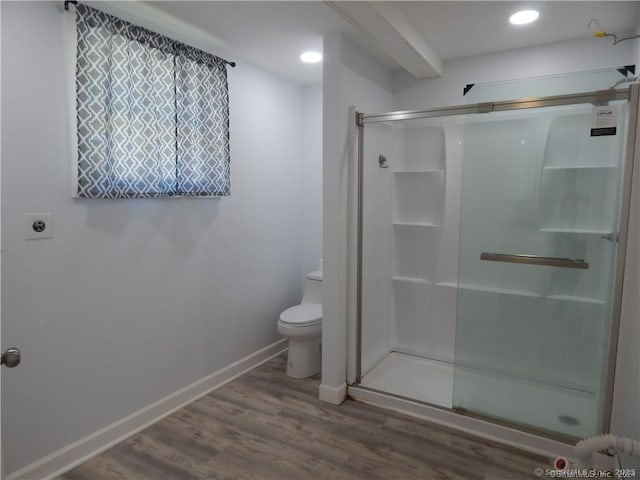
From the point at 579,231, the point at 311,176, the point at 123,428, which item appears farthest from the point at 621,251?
the point at 123,428

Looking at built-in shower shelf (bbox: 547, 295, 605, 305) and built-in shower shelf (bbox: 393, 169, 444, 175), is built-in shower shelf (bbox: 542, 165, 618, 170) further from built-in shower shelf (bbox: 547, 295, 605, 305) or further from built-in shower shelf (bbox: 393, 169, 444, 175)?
built-in shower shelf (bbox: 393, 169, 444, 175)

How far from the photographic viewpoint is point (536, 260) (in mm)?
2279

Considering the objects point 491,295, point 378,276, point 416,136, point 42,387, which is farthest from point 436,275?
point 42,387

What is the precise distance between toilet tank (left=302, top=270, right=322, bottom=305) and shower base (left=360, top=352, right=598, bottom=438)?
0.78m

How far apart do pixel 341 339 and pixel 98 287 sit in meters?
1.51

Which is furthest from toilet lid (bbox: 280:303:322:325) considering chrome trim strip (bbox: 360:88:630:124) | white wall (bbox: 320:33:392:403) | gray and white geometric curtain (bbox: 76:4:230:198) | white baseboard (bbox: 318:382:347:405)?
chrome trim strip (bbox: 360:88:630:124)

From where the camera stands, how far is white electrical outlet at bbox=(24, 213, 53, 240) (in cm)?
190

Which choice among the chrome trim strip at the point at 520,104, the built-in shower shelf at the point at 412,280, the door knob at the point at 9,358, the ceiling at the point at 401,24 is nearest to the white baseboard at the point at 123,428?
the door knob at the point at 9,358

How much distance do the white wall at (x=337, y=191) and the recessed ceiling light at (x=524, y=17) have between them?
0.95 m

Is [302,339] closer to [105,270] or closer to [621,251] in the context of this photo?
[105,270]

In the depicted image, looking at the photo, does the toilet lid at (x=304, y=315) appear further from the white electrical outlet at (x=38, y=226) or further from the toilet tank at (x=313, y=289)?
the white electrical outlet at (x=38, y=226)

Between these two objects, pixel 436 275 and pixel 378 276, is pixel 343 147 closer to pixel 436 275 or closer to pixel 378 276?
pixel 378 276

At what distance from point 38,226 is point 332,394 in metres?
1.95

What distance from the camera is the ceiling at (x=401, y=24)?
219cm
